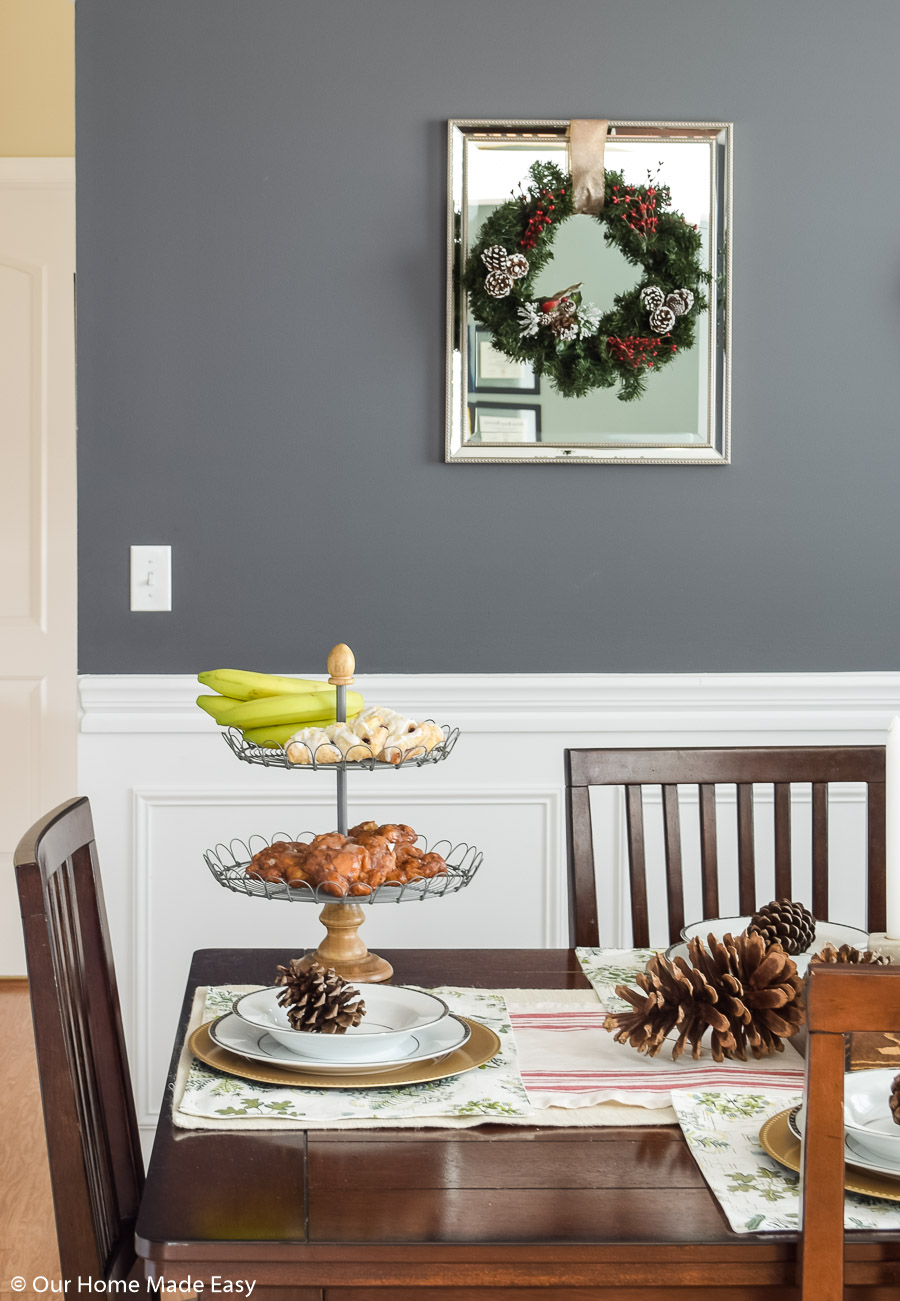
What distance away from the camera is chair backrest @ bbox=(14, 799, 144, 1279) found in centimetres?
103

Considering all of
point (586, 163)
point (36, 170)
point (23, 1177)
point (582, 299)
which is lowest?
point (23, 1177)

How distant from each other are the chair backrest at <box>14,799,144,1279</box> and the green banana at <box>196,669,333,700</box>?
0.24m

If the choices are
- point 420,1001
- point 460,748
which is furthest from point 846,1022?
point 460,748

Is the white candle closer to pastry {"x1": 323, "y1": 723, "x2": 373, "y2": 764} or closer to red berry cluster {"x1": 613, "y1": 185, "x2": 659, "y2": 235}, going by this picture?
pastry {"x1": 323, "y1": 723, "x2": 373, "y2": 764}

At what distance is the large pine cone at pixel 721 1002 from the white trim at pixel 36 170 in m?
3.21

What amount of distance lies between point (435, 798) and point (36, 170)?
7.64 feet

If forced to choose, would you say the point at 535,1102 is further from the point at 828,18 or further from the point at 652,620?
the point at 828,18

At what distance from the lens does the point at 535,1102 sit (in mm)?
1046

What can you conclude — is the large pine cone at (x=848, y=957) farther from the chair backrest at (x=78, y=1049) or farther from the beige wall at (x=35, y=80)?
the beige wall at (x=35, y=80)

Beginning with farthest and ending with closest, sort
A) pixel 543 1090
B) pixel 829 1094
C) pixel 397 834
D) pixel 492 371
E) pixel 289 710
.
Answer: pixel 492 371 → pixel 289 710 → pixel 397 834 → pixel 543 1090 → pixel 829 1094

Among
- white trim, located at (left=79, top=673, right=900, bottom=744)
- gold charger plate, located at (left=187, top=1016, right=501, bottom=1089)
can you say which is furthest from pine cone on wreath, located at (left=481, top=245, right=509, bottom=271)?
gold charger plate, located at (left=187, top=1016, right=501, bottom=1089)

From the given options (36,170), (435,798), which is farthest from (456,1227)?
(36,170)

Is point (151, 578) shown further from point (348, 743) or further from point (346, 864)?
point (346, 864)

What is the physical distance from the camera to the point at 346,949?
4.43 feet
